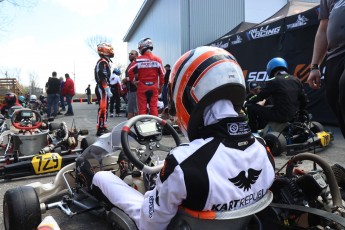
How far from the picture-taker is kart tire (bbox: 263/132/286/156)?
4.02 metres

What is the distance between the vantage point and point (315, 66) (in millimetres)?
2141

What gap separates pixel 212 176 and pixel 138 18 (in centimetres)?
2888

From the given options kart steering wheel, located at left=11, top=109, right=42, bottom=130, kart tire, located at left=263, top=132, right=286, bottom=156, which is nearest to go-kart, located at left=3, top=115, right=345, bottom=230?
kart steering wheel, located at left=11, top=109, right=42, bottom=130

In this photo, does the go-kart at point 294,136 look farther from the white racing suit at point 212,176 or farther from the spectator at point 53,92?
the spectator at point 53,92

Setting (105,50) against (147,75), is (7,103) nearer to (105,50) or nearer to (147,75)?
(105,50)

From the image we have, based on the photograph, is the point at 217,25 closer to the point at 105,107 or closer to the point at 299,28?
the point at 299,28

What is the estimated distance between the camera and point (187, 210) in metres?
1.21

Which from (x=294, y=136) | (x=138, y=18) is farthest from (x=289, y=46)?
(x=138, y=18)

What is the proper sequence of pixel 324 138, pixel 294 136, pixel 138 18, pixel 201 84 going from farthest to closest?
pixel 138 18
pixel 324 138
pixel 294 136
pixel 201 84

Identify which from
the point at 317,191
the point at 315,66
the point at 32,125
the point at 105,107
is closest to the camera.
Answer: the point at 317,191

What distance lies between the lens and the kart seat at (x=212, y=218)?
1.18 metres

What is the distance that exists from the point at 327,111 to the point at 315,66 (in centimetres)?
518

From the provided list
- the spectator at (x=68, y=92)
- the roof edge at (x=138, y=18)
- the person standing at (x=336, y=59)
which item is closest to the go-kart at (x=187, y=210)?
the person standing at (x=336, y=59)

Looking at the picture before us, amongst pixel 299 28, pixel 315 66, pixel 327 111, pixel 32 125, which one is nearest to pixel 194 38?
pixel 299 28
